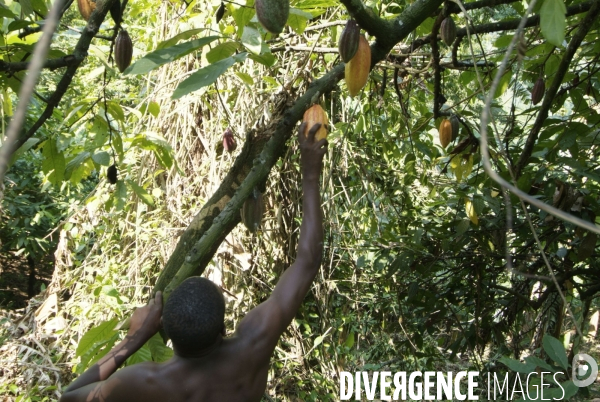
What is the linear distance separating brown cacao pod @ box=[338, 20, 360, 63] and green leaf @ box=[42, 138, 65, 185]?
105 centimetres

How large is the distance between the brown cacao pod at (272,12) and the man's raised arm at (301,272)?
0.33 metres

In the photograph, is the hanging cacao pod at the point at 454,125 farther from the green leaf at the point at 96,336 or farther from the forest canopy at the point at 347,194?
the green leaf at the point at 96,336

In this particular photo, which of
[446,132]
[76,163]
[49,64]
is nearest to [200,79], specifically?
[49,64]

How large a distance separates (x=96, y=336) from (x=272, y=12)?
940 mm

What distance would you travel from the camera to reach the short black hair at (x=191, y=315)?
144 cm

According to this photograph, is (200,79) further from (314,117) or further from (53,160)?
(53,160)

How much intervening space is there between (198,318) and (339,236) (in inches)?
83.6

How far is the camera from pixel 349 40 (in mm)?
1503

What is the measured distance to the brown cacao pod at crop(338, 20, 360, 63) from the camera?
150cm

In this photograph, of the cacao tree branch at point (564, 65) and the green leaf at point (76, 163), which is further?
the green leaf at point (76, 163)

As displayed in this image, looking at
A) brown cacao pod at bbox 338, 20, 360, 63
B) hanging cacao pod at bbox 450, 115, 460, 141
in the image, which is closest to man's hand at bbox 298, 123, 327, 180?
brown cacao pod at bbox 338, 20, 360, 63

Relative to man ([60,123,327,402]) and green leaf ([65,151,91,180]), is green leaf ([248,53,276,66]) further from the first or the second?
green leaf ([65,151,91,180])

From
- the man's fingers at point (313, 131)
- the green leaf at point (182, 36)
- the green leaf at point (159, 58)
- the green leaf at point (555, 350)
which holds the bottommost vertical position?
the green leaf at point (555, 350)

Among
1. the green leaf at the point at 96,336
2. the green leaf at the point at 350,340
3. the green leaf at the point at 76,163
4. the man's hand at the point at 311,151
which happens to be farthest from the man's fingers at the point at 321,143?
the green leaf at the point at 350,340
